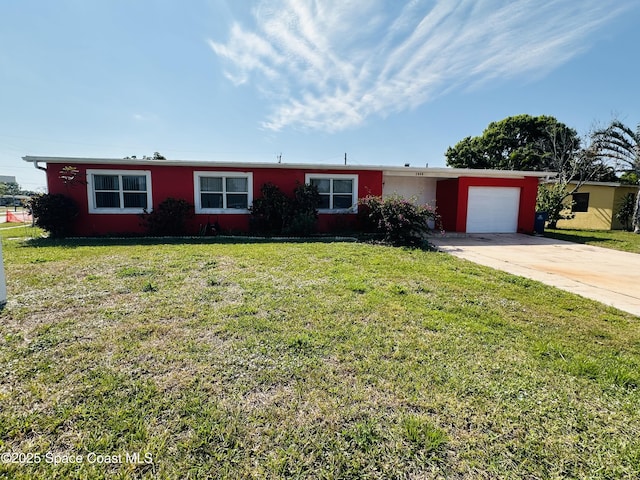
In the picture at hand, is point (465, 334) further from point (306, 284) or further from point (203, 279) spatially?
point (203, 279)

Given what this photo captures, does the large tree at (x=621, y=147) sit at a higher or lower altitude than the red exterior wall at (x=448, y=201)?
higher

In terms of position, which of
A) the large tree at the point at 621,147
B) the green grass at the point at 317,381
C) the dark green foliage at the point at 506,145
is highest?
the dark green foliage at the point at 506,145

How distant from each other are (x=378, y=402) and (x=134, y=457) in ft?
5.05

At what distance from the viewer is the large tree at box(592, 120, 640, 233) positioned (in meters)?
15.1

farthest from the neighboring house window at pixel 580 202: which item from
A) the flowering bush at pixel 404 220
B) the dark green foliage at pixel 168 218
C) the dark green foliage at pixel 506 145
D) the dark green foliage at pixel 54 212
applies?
the dark green foliage at pixel 54 212

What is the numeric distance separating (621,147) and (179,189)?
21.6 m

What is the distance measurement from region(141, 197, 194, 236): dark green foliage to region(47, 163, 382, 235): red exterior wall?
0.47 metres

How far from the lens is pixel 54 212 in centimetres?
993

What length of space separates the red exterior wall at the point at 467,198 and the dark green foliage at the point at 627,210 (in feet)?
26.1

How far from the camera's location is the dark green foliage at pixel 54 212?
9.77 m

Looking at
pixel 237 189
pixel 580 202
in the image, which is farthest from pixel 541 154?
pixel 237 189

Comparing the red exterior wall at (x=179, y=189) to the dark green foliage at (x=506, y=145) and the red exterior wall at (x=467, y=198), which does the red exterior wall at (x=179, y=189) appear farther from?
the dark green foliage at (x=506, y=145)

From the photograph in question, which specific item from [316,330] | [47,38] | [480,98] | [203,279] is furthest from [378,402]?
[480,98]

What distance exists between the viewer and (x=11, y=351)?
275cm
